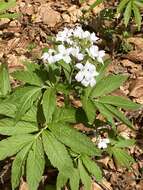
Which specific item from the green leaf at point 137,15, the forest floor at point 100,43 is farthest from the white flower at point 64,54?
the green leaf at point 137,15

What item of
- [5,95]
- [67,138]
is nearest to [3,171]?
[5,95]

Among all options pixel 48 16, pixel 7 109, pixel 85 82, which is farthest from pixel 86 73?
pixel 48 16

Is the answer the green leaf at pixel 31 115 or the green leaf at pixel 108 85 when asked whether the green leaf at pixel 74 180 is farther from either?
the green leaf at pixel 108 85

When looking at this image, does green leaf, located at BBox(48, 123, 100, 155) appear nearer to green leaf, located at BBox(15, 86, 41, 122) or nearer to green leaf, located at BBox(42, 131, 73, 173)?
green leaf, located at BBox(42, 131, 73, 173)

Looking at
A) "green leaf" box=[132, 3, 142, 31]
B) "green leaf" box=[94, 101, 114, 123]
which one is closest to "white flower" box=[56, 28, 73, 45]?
"green leaf" box=[94, 101, 114, 123]

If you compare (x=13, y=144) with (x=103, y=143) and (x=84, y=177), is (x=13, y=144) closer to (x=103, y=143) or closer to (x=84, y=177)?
(x=84, y=177)

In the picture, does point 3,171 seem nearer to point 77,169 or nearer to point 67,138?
point 77,169
